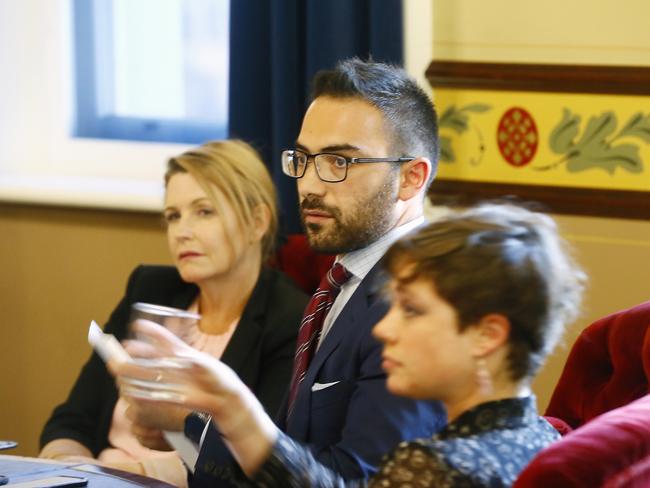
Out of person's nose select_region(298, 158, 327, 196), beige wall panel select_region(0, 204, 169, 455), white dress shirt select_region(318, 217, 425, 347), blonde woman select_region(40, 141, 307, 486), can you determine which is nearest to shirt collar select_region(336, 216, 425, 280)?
white dress shirt select_region(318, 217, 425, 347)

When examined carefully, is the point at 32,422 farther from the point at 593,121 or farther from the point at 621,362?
the point at 621,362

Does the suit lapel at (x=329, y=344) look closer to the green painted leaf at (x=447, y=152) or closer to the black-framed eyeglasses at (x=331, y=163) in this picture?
the black-framed eyeglasses at (x=331, y=163)

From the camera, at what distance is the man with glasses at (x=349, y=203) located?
1.94 metres

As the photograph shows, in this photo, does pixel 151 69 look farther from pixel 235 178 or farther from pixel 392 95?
pixel 392 95

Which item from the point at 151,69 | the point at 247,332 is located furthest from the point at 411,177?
the point at 151,69

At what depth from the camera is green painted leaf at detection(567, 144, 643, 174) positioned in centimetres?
276

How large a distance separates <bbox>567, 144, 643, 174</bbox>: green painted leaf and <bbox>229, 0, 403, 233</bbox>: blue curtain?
51cm

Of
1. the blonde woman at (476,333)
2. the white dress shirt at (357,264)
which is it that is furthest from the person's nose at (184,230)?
the blonde woman at (476,333)

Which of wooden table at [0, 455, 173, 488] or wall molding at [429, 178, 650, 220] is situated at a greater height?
wall molding at [429, 178, 650, 220]

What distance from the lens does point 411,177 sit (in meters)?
2.14

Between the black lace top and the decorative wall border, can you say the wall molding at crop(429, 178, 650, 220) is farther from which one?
the black lace top

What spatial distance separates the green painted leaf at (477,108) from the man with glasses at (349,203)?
2.35 ft

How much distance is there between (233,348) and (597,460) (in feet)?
4.66

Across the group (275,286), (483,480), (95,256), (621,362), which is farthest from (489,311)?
(95,256)
